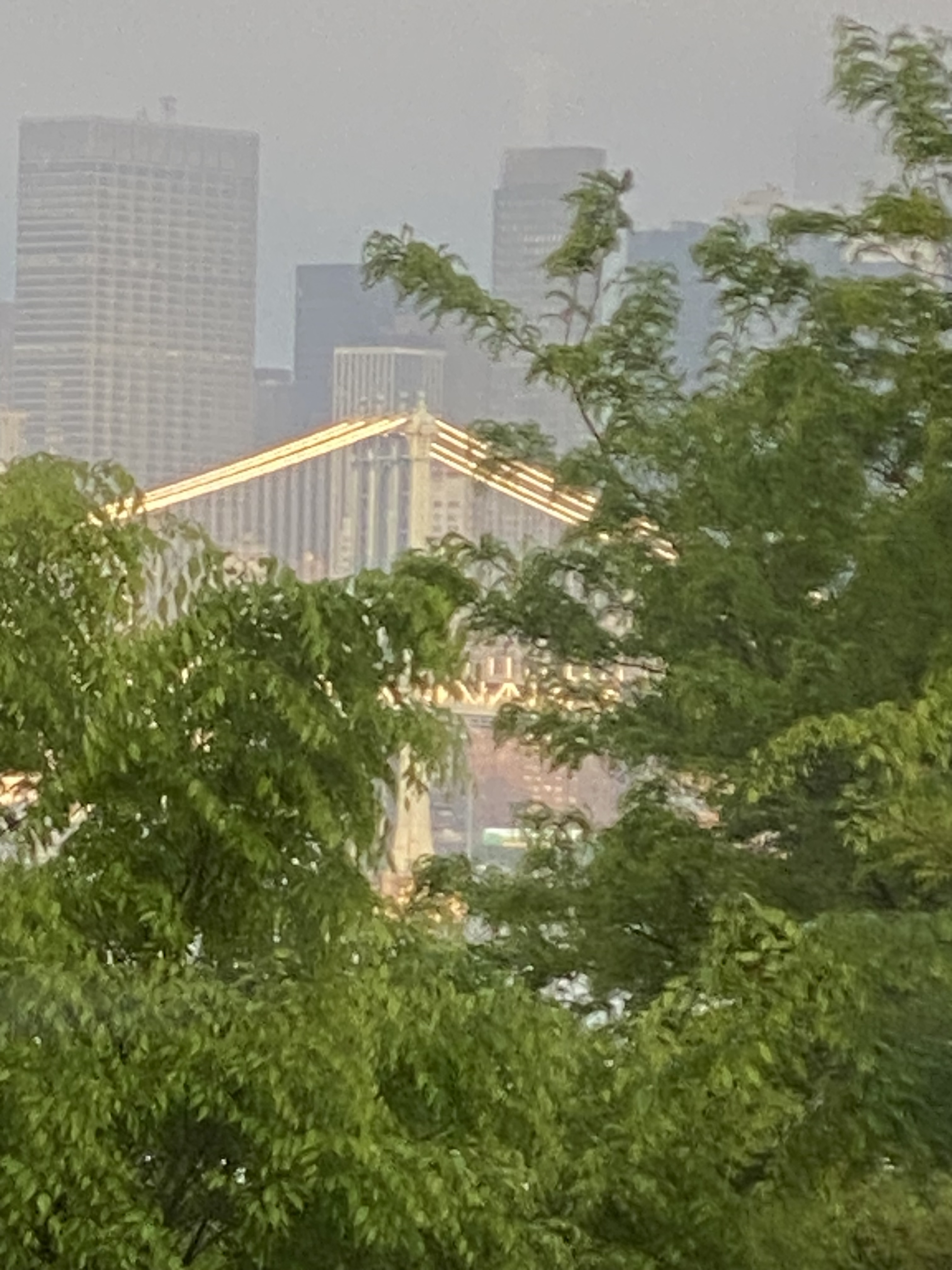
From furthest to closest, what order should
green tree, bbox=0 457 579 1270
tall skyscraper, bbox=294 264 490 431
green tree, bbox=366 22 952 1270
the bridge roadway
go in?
tall skyscraper, bbox=294 264 490 431 → the bridge roadway → green tree, bbox=366 22 952 1270 → green tree, bbox=0 457 579 1270

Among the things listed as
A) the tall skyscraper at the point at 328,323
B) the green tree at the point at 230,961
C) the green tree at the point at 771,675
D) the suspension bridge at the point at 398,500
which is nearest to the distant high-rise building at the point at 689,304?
the green tree at the point at 771,675

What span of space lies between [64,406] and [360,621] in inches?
77.9

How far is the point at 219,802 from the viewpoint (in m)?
2.14

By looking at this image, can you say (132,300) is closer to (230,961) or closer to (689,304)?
(689,304)

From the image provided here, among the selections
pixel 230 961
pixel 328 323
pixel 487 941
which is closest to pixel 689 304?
pixel 328 323

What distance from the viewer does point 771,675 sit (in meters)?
3.49

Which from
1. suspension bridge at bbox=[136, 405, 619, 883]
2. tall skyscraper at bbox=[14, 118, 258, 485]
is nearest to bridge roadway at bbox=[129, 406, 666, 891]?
suspension bridge at bbox=[136, 405, 619, 883]

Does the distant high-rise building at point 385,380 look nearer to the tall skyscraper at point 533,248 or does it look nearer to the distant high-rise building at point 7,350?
the tall skyscraper at point 533,248

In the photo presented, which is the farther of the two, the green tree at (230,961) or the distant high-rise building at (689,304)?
the distant high-rise building at (689,304)

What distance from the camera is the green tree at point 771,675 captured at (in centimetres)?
262

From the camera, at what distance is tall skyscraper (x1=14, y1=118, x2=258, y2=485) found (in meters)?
3.96

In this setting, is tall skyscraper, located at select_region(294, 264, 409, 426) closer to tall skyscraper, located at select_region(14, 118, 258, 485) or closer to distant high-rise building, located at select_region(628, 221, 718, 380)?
tall skyscraper, located at select_region(14, 118, 258, 485)

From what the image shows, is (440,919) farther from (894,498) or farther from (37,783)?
(894,498)

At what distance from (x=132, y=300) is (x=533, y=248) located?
0.71 meters
